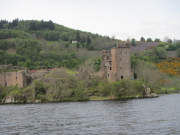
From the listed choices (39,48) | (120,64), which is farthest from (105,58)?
(39,48)

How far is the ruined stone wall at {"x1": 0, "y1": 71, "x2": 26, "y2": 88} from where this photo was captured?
2596 inches

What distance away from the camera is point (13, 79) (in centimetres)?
6725

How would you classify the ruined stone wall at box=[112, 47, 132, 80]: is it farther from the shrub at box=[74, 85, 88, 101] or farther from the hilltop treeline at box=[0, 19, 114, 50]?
the hilltop treeline at box=[0, 19, 114, 50]

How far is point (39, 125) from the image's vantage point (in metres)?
29.7

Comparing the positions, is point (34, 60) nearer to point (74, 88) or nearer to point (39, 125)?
point (74, 88)

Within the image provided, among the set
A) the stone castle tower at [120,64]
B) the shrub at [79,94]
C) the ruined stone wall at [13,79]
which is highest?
the stone castle tower at [120,64]

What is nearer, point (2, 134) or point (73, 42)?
point (2, 134)

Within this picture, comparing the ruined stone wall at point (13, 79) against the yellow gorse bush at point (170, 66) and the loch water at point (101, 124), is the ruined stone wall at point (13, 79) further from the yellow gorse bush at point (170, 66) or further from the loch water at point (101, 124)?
the yellow gorse bush at point (170, 66)

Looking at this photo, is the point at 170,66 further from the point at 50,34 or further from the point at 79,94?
the point at 50,34

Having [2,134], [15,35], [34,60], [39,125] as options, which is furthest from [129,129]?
[15,35]

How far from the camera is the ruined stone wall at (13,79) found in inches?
2596

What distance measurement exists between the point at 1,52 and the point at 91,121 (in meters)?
89.6

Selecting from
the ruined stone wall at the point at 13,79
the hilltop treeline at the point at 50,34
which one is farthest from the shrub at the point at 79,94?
the hilltop treeline at the point at 50,34

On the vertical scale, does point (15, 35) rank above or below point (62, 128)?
above
